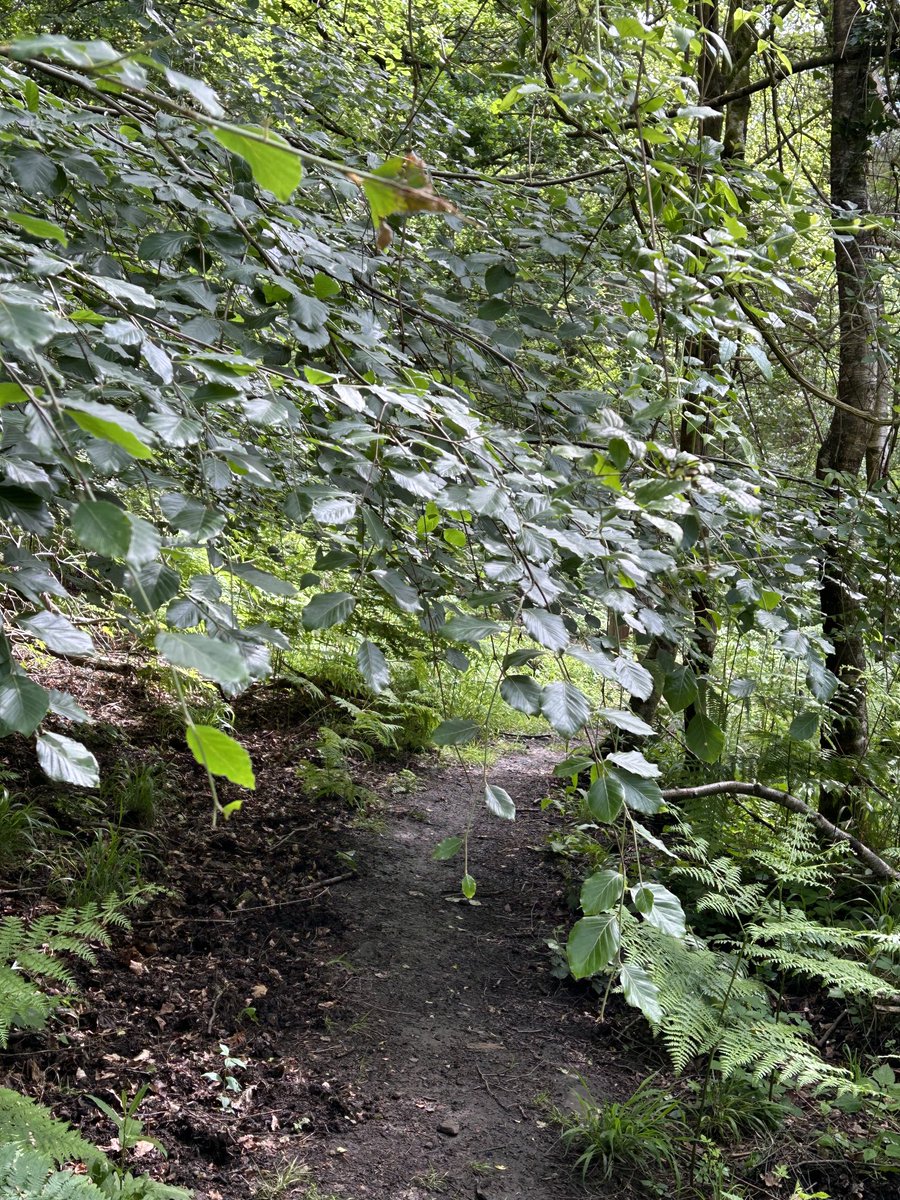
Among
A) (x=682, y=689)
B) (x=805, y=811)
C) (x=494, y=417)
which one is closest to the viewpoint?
(x=682, y=689)

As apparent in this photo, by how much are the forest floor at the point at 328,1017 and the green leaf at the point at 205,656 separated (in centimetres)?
194

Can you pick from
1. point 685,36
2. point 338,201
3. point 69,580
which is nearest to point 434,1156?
point 69,580

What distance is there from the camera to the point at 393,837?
526 centimetres

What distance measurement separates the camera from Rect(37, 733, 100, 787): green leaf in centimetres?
100

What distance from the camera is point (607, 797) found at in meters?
1.17

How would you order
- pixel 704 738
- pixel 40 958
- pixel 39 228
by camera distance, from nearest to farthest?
pixel 39 228, pixel 704 738, pixel 40 958

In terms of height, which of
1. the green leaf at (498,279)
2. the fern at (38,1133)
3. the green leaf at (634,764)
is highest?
the green leaf at (498,279)

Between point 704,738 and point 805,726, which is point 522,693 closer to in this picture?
point 704,738

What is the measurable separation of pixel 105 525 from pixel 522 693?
0.61 metres

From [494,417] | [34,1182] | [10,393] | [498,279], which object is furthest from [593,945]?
[494,417]

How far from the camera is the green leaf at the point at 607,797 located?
116cm

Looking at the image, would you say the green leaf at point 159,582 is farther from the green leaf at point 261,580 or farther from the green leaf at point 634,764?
the green leaf at point 634,764

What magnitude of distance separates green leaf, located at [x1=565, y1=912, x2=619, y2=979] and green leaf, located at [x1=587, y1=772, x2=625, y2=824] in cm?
13

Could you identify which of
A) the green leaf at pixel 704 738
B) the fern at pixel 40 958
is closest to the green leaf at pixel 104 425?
the green leaf at pixel 704 738
